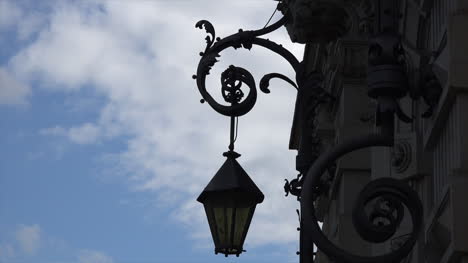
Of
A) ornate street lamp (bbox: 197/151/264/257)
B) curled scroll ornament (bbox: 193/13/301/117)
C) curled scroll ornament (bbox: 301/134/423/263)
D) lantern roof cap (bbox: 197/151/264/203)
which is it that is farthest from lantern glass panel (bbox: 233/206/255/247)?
curled scroll ornament (bbox: 301/134/423/263)

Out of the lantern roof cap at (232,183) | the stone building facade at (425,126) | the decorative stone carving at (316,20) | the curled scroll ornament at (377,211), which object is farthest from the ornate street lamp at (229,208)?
the curled scroll ornament at (377,211)

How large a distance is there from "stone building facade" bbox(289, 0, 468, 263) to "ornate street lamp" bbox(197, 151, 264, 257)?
858mm

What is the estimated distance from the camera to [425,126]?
308 inches

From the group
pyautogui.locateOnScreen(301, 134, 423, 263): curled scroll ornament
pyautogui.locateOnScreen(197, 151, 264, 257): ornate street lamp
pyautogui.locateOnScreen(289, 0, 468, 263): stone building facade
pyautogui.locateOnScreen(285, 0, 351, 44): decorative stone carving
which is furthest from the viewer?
pyautogui.locateOnScreen(285, 0, 351, 44): decorative stone carving

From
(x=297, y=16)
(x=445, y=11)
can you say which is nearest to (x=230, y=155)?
(x=297, y=16)

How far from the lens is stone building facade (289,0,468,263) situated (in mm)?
6203

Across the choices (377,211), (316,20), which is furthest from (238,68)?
(377,211)

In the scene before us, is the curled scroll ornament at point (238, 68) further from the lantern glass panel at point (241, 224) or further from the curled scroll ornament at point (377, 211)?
the curled scroll ornament at point (377, 211)

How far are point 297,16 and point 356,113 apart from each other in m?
5.10

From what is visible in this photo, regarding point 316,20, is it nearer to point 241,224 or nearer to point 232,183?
point 232,183

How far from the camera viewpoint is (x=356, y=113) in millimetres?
13070

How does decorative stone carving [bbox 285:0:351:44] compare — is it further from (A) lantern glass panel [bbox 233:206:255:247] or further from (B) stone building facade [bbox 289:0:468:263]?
(A) lantern glass panel [bbox 233:206:255:247]

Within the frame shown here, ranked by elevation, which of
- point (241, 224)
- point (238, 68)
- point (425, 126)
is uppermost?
point (238, 68)

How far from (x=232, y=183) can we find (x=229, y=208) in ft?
0.66
